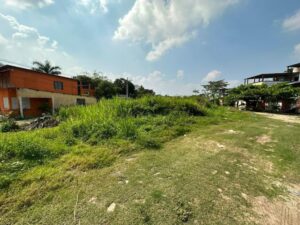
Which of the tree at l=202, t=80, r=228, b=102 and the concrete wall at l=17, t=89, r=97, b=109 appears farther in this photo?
the tree at l=202, t=80, r=228, b=102

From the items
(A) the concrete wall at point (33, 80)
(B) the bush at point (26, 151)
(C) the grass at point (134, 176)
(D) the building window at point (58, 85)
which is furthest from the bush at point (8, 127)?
(D) the building window at point (58, 85)

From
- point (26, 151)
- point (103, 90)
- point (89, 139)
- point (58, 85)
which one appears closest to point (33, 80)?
point (58, 85)

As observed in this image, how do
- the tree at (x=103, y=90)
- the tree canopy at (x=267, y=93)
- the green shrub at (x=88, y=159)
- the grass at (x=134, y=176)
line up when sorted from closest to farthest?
the grass at (x=134, y=176), the green shrub at (x=88, y=159), the tree canopy at (x=267, y=93), the tree at (x=103, y=90)

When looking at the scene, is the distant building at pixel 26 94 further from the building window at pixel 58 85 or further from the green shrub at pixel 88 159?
the green shrub at pixel 88 159

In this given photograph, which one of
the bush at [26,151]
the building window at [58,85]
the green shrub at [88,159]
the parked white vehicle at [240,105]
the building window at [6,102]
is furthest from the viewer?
the parked white vehicle at [240,105]

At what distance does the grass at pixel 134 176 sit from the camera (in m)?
1.90

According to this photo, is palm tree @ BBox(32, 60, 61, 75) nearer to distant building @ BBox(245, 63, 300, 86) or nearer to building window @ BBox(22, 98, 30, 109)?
building window @ BBox(22, 98, 30, 109)

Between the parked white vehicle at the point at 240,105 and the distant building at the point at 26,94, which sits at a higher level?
the distant building at the point at 26,94

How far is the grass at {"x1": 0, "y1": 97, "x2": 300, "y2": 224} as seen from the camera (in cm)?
190

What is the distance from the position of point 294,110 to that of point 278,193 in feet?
64.1

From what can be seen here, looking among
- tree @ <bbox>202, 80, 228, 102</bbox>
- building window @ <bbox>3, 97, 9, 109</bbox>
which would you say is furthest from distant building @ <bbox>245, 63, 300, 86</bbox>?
building window @ <bbox>3, 97, 9, 109</bbox>

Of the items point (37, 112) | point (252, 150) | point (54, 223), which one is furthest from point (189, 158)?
point (37, 112)

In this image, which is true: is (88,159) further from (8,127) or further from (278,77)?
(278,77)

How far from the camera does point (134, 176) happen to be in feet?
8.97
